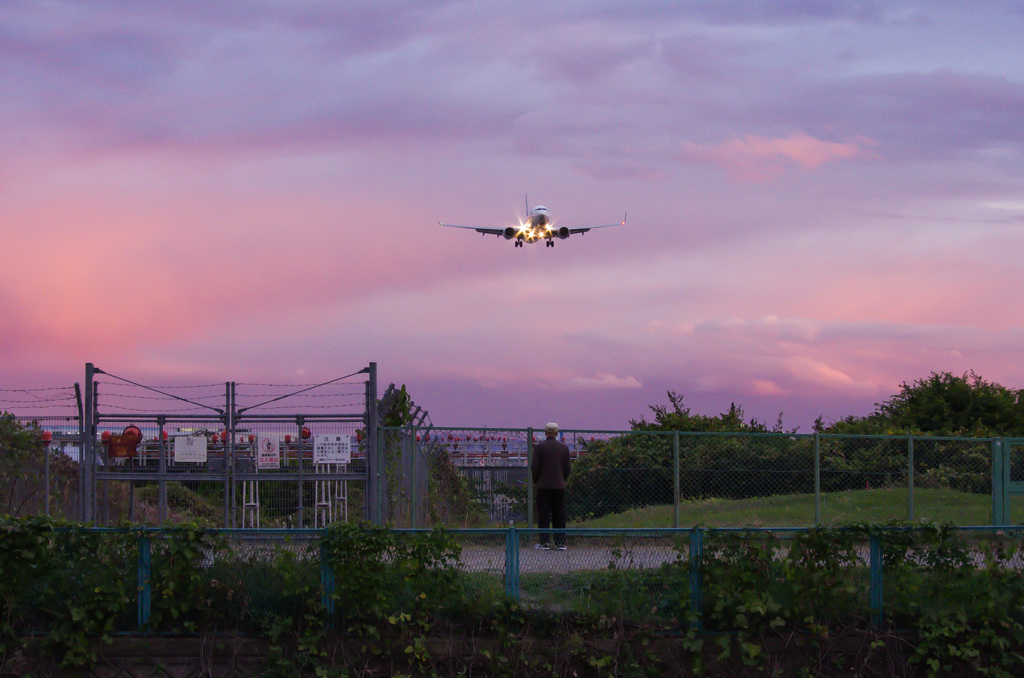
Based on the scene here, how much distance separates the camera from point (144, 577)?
10070 mm

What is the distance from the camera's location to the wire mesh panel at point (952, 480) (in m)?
21.0

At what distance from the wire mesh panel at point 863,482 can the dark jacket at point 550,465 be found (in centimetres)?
686

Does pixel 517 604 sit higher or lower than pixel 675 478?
lower

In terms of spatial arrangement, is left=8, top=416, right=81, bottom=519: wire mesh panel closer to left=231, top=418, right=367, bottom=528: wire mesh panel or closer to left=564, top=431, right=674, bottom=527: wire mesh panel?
left=231, top=418, right=367, bottom=528: wire mesh panel

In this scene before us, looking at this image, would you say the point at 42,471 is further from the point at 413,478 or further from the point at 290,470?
the point at 413,478

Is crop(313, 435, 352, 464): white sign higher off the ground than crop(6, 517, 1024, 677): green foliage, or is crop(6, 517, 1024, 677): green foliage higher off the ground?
crop(313, 435, 352, 464): white sign

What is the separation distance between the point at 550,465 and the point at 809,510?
6.71m

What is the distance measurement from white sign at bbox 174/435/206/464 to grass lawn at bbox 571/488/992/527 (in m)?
6.55

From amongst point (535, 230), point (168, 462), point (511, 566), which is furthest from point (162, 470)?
point (535, 230)

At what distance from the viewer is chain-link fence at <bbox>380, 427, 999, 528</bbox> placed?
1845 cm

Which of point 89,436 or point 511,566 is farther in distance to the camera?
point 89,436

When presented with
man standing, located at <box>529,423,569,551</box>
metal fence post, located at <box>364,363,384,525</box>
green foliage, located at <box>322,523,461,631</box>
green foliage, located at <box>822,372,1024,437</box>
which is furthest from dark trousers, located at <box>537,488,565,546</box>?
green foliage, located at <box>822,372,1024,437</box>

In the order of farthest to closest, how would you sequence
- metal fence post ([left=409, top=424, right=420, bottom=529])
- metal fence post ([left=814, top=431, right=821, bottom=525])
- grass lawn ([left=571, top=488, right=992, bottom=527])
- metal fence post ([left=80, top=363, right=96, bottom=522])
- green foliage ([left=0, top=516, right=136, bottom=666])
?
grass lawn ([left=571, top=488, right=992, bottom=527]) → metal fence post ([left=814, top=431, right=821, bottom=525]) → metal fence post ([left=80, top=363, right=96, bottom=522]) → metal fence post ([left=409, top=424, right=420, bottom=529]) → green foliage ([left=0, top=516, right=136, bottom=666])

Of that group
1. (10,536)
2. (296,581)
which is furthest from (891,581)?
(10,536)
